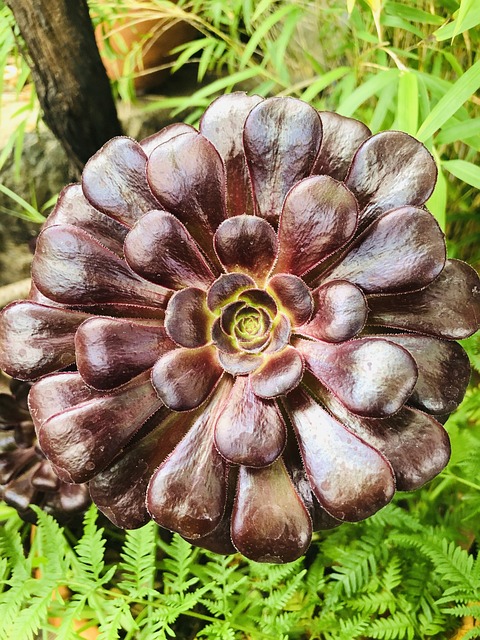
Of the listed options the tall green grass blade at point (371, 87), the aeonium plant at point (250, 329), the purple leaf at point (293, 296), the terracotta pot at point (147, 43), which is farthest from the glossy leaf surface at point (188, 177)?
the terracotta pot at point (147, 43)

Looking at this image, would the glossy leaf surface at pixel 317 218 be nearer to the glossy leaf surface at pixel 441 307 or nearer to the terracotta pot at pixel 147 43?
the glossy leaf surface at pixel 441 307

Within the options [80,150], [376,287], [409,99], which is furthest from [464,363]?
[80,150]

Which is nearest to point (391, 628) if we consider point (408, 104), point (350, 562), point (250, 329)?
point (350, 562)

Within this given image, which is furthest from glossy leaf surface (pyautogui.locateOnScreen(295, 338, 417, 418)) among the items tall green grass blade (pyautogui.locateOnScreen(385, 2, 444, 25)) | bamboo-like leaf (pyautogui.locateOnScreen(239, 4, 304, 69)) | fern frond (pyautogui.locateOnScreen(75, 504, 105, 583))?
bamboo-like leaf (pyautogui.locateOnScreen(239, 4, 304, 69))

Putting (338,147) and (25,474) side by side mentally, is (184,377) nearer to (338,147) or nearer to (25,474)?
(338,147)

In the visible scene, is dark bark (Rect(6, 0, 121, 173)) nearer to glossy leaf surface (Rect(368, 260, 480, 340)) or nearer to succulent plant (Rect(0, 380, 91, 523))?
succulent plant (Rect(0, 380, 91, 523))

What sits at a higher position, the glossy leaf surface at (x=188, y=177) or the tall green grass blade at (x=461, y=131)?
the glossy leaf surface at (x=188, y=177)

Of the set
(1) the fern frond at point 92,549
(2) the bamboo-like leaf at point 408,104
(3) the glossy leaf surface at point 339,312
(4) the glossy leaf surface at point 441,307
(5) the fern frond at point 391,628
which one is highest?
(2) the bamboo-like leaf at point 408,104

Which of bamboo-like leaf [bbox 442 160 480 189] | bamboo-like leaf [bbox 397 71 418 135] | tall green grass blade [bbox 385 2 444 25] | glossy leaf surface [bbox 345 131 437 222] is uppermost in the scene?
tall green grass blade [bbox 385 2 444 25]
